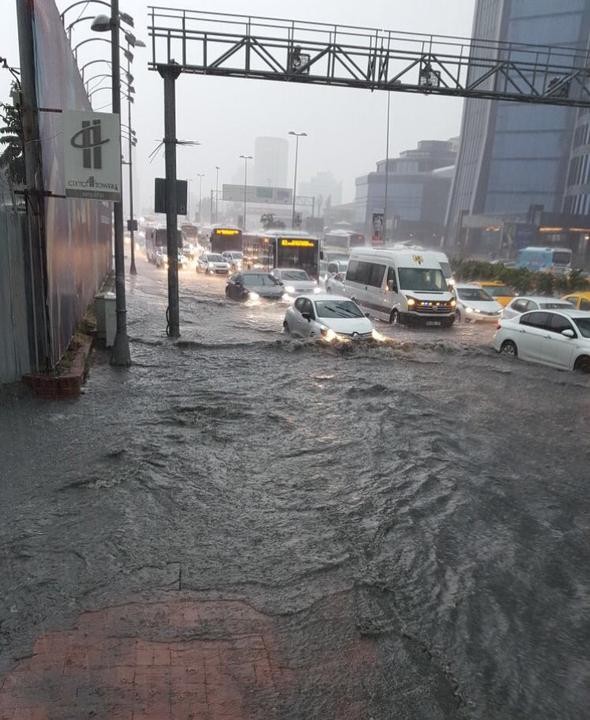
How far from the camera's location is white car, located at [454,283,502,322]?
21016mm

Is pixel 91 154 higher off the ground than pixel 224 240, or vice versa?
pixel 91 154

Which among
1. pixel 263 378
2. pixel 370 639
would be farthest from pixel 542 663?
pixel 263 378

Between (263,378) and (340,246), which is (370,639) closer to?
(263,378)

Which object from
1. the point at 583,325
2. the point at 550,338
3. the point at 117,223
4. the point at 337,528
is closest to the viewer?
the point at 337,528

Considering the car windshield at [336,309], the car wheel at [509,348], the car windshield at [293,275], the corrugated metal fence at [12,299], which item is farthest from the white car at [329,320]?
the car windshield at [293,275]

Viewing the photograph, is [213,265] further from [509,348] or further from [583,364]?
[583,364]

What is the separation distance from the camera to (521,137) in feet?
298

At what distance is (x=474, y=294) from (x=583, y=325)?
955 centimetres

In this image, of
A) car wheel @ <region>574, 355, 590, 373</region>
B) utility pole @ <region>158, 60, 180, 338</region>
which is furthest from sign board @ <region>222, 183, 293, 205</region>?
car wheel @ <region>574, 355, 590, 373</region>

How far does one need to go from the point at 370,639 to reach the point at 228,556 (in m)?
1.50

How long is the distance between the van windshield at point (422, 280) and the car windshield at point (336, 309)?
168 inches

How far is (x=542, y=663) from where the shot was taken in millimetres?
4102

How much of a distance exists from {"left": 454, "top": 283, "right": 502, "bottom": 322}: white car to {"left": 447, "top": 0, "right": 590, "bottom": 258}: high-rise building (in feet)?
217

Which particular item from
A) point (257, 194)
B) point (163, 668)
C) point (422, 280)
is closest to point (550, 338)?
point (422, 280)
